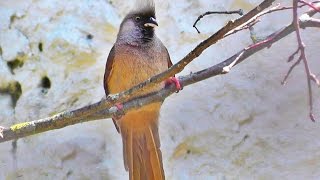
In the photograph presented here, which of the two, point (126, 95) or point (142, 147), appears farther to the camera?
point (142, 147)

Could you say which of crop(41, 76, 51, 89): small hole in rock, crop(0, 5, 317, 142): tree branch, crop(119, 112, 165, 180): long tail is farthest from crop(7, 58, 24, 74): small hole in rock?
crop(0, 5, 317, 142): tree branch

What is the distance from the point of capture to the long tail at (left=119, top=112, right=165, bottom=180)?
227 cm

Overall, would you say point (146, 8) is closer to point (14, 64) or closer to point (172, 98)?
point (172, 98)

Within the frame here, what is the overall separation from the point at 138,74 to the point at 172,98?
1.20ft

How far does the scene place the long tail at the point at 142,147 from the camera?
2268 mm

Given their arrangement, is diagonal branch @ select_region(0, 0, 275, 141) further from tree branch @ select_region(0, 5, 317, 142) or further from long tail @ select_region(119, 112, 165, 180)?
long tail @ select_region(119, 112, 165, 180)

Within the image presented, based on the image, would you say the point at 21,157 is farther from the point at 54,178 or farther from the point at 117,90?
the point at 117,90

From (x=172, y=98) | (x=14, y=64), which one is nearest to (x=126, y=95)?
(x=172, y=98)

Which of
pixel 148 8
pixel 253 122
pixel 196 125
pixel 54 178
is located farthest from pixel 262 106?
pixel 54 178

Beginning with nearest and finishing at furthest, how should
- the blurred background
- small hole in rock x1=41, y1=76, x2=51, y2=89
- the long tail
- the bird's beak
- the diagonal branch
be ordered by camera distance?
1. the diagonal branch
2. the long tail
3. the bird's beak
4. the blurred background
5. small hole in rock x1=41, y1=76, x2=51, y2=89

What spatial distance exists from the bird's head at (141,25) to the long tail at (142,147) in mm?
301

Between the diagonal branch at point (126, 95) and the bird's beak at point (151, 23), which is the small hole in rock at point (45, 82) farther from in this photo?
the diagonal branch at point (126, 95)

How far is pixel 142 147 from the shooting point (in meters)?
2.38

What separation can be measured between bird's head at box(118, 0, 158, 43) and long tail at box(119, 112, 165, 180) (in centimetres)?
30
